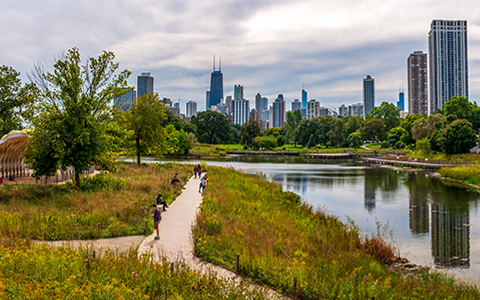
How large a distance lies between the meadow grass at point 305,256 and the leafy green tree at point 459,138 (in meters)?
50.9

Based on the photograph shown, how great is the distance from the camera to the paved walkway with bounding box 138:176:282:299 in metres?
10.0

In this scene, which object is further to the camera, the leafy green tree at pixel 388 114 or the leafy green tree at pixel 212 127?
the leafy green tree at pixel 212 127

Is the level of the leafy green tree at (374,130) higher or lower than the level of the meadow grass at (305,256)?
higher

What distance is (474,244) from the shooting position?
56.1 ft

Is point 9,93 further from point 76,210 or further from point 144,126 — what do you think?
point 76,210

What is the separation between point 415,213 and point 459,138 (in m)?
43.3

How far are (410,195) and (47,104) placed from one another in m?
30.0

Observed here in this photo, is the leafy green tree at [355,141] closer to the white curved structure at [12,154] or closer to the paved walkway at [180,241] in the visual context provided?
the paved walkway at [180,241]

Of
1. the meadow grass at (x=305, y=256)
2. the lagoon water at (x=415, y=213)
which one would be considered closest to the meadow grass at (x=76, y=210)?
the meadow grass at (x=305, y=256)

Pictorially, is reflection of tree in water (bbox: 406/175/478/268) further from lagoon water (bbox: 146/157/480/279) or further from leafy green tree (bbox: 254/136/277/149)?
leafy green tree (bbox: 254/136/277/149)

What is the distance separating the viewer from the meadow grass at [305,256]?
29.6 feet

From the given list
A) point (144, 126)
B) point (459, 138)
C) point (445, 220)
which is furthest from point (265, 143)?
point (445, 220)

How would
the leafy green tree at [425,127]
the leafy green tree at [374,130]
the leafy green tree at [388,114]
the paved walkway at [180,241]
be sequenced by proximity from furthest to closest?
the leafy green tree at [388,114]
the leafy green tree at [374,130]
the leafy green tree at [425,127]
the paved walkway at [180,241]

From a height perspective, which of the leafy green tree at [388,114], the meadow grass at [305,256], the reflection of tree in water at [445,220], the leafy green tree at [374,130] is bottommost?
the reflection of tree in water at [445,220]
